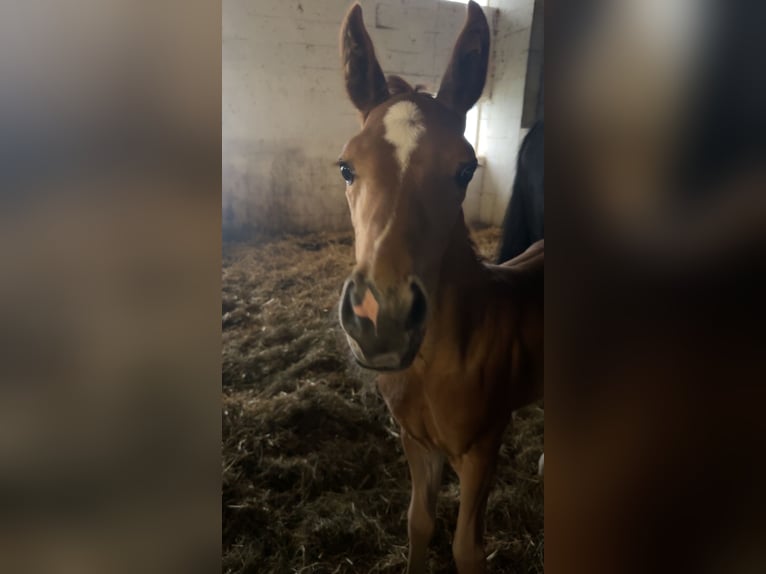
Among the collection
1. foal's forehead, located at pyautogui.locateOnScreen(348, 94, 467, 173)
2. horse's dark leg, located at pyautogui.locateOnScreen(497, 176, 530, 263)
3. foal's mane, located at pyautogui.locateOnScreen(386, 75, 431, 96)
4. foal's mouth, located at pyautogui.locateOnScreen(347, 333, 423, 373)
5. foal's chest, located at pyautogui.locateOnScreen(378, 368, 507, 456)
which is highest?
foal's mane, located at pyautogui.locateOnScreen(386, 75, 431, 96)

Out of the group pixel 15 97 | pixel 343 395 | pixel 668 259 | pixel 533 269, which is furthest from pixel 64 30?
pixel 668 259

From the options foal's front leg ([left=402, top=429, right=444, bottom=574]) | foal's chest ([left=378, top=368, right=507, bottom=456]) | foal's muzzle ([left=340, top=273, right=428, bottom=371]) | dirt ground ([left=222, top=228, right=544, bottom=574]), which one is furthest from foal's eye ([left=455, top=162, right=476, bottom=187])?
foal's front leg ([left=402, top=429, right=444, bottom=574])

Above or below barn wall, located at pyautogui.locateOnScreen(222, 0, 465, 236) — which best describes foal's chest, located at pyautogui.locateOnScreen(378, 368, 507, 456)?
below

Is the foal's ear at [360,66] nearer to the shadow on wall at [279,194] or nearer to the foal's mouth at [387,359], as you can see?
the shadow on wall at [279,194]

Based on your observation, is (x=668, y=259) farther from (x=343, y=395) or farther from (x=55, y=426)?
(x=55, y=426)

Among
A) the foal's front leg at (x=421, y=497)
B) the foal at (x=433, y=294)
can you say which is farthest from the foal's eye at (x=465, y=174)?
the foal's front leg at (x=421, y=497)

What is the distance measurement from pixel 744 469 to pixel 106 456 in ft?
3.69

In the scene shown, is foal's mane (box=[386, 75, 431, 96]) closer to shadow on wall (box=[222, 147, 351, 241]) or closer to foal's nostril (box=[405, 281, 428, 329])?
shadow on wall (box=[222, 147, 351, 241])

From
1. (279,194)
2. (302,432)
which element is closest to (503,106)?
(279,194)

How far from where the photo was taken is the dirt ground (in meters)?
0.90

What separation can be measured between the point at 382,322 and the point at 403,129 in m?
0.34

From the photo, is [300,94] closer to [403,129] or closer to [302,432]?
[403,129]

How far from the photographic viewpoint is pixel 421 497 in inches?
37.9

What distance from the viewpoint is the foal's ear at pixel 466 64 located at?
0.92 meters
